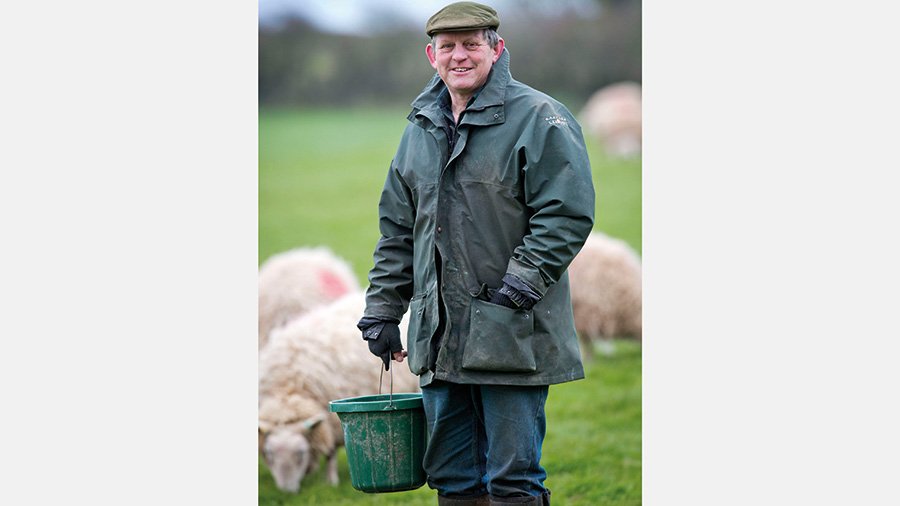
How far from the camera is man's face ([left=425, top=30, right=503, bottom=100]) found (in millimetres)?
4672

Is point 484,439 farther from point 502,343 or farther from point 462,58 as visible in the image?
point 462,58

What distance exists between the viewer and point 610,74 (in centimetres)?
735

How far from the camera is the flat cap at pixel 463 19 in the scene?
462 centimetres

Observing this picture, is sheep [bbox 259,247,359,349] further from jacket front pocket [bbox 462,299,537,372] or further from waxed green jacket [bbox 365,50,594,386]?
jacket front pocket [bbox 462,299,537,372]

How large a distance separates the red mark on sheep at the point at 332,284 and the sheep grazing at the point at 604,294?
1.69 metres

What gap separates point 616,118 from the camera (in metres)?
7.57

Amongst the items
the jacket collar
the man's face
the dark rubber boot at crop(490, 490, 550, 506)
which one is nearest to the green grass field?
the dark rubber boot at crop(490, 490, 550, 506)

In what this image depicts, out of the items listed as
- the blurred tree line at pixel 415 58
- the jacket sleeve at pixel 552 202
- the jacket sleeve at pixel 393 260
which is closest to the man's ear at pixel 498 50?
the jacket sleeve at pixel 552 202

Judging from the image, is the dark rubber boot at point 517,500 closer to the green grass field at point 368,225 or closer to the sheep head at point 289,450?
the green grass field at point 368,225

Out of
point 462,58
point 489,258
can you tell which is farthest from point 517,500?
point 462,58

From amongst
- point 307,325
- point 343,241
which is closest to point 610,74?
point 343,241

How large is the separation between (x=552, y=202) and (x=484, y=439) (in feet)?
3.30

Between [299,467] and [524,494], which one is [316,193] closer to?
[299,467]

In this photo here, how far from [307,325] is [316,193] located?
78 cm
